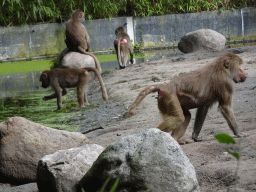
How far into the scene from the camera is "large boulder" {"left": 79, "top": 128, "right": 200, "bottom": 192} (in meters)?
2.77

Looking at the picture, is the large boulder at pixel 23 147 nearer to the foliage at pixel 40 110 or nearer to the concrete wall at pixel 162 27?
the foliage at pixel 40 110

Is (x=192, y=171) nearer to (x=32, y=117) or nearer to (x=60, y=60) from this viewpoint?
(x=32, y=117)

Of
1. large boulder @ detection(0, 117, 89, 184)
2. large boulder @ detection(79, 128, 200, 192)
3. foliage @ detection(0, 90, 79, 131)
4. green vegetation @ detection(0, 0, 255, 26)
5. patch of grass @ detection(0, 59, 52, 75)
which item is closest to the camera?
large boulder @ detection(79, 128, 200, 192)

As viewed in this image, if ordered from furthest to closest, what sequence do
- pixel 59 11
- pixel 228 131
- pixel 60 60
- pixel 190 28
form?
pixel 190 28 < pixel 59 11 < pixel 60 60 < pixel 228 131

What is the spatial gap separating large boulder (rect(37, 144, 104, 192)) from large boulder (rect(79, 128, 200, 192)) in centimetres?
44

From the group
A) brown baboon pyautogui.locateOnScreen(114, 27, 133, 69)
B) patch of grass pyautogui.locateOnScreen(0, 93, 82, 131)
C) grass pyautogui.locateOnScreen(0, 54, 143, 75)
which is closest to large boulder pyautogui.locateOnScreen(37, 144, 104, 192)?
patch of grass pyautogui.locateOnScreen(0, 93, 82, 131)

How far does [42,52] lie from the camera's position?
18531 millimetres

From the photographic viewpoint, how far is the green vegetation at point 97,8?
59.0 feet

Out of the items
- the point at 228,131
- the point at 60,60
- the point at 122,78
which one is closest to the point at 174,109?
the point at 228,131

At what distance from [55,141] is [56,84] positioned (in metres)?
3.74

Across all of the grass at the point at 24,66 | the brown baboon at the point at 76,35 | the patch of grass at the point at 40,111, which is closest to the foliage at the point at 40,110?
the patch of grass at the point at 40,111

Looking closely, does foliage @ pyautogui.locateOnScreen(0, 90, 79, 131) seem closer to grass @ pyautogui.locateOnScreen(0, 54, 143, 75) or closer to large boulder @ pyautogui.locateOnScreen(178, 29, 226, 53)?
grass @ pyautogui.locateOnScreen(0, 54, 143, 75)

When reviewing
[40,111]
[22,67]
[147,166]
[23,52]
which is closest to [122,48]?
[22,67]

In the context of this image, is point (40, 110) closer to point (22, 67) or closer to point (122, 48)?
point (122, 48)
